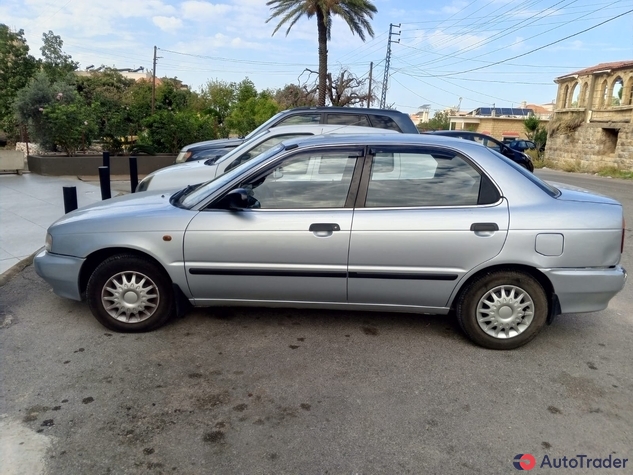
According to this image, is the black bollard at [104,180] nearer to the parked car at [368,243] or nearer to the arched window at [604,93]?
the parked car at [368,243]

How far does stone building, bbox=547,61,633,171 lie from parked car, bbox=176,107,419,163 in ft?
73.0

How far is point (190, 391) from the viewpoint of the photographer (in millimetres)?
3180

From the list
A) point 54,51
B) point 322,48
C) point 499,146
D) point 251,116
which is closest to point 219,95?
point 54,51

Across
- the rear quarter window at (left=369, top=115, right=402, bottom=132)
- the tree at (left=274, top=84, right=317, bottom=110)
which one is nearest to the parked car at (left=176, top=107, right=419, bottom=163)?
the rear quarter window at (left=369, top=115, right=402, bottom=132)

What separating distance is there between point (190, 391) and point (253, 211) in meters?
1.41

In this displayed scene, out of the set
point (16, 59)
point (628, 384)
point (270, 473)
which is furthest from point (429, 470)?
point (16, 59)

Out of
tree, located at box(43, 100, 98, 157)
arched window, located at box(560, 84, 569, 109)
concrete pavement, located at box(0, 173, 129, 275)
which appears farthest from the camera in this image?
arched window, located at box(560, 84, 569, 109)

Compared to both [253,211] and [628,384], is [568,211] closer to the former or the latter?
[628,384]

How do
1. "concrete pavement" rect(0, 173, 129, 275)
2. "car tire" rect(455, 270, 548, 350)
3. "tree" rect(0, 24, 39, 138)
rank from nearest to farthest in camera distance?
"car tire" rect(455, 270, 548, 350)
"concrete pavement" rect(0, 173, 129, 275)
"tree" rect(0, 24, 39, 138)

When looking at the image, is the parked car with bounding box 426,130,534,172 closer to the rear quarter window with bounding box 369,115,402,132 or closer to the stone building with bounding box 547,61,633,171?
the rear quarter window with bounding box 369,115,402,132

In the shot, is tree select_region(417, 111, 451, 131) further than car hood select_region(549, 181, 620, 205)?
Yes

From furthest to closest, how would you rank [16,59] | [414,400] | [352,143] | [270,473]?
[16,59] → [352,143] → [414,400] → [270,473]

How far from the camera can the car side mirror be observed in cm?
371

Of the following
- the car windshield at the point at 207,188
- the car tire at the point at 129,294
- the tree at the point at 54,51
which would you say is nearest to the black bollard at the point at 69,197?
the car windshield at the point at 207,188
